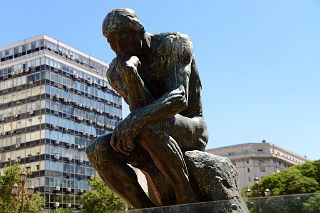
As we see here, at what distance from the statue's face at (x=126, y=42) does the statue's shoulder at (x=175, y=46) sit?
0.21 metres

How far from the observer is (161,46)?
5.53 m

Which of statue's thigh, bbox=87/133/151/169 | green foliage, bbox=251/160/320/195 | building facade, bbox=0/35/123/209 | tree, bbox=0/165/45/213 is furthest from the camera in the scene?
building facade, bbox=0/35/123/209

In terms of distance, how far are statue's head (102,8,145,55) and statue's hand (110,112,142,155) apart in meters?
0.84

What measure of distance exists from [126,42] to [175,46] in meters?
0.53

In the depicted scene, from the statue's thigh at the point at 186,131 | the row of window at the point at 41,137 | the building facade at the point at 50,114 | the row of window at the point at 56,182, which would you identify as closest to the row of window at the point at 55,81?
the building facade at the point at 50,114

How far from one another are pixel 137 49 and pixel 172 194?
1604mm

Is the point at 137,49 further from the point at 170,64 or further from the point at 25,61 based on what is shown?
the point at 25,61

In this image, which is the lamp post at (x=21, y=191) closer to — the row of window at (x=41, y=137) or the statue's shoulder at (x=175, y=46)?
the row of window at (x=41, y=137)

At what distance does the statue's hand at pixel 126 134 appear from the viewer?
16.2 feet

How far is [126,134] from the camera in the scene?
4.94m

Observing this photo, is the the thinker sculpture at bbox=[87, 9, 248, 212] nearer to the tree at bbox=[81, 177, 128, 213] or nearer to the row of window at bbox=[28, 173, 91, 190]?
the tree at bbox=[81, 177, 128, 213]

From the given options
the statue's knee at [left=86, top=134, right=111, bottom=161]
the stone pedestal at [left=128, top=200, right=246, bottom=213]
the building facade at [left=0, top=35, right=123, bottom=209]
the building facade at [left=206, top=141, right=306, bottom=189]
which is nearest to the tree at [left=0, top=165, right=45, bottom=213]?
the building facade at [left=0, top=35, right=123, bottom=209]

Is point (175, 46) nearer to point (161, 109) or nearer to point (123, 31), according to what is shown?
point (123, 31)

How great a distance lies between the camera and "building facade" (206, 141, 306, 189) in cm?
10862
